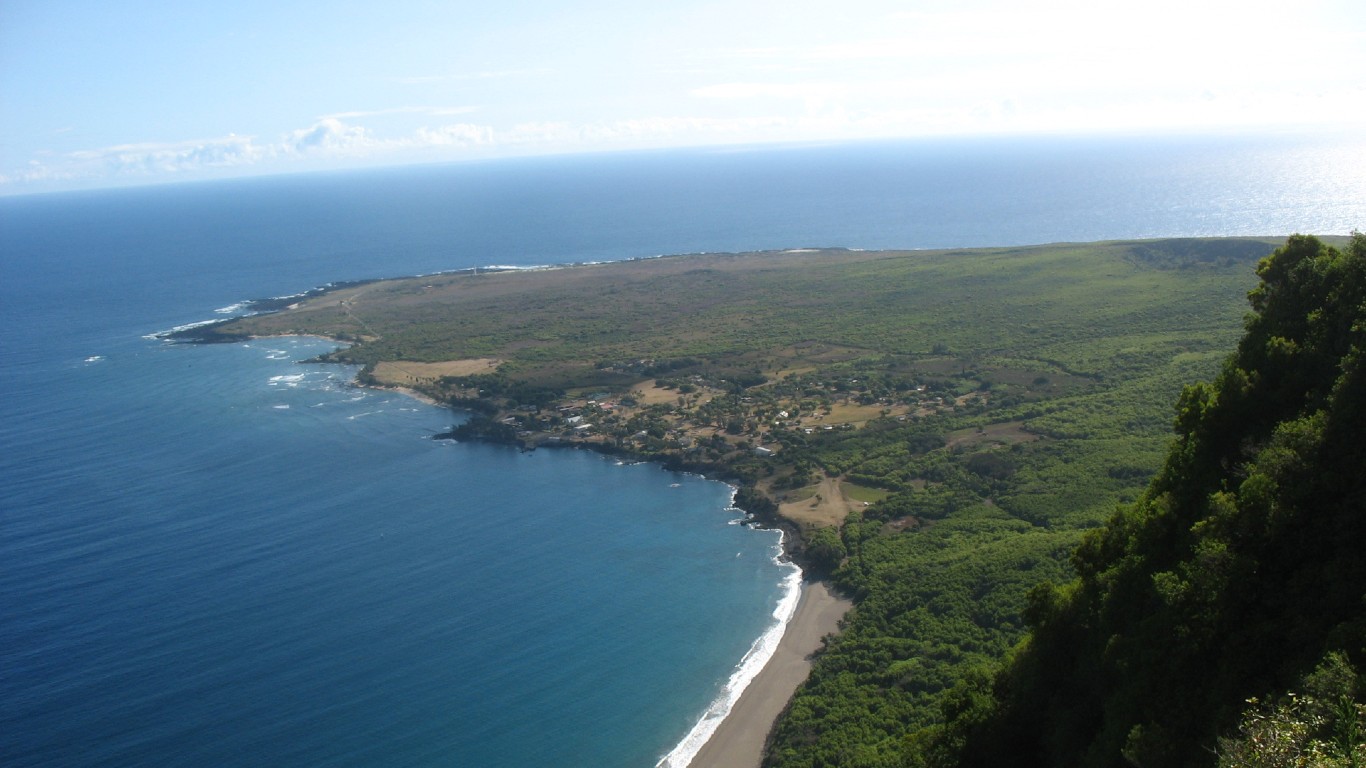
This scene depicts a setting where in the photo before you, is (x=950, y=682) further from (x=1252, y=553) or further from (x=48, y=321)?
(x=48, y=321)

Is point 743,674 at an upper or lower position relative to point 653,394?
lower

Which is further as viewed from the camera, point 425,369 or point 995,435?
point 425,369

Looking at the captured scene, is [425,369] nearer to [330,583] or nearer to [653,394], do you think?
[653,394]

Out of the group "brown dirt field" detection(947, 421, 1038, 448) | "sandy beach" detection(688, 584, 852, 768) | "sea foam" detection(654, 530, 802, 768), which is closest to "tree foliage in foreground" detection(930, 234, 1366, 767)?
"sandy beach" detection(688, 584, 852, 768)

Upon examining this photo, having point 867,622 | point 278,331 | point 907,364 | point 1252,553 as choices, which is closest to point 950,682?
point 867,622

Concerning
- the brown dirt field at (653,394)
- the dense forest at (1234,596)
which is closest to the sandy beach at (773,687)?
the dense forest at (1234,596)

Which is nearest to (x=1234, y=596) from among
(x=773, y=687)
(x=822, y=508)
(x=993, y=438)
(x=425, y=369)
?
(x=773, y=687)
